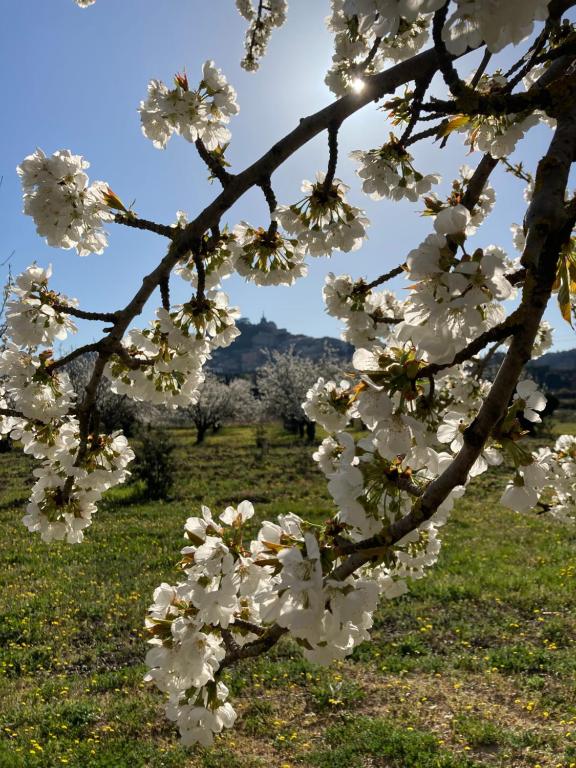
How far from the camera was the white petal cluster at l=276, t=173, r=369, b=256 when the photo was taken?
267 centimetres

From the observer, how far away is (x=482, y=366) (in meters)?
2.76

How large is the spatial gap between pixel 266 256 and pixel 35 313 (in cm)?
111

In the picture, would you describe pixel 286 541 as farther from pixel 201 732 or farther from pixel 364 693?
pixel 364 693

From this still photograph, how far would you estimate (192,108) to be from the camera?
263 cm

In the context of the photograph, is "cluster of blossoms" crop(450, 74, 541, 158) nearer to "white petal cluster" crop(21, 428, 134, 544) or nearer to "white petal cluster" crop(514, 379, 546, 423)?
"white petal cluster" crop(514, 379, 546, 423)

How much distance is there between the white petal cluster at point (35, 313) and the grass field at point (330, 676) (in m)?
4.01

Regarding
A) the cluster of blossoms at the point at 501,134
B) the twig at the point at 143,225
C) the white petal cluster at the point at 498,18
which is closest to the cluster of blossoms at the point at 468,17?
the white petal cluster at the point at 498,18

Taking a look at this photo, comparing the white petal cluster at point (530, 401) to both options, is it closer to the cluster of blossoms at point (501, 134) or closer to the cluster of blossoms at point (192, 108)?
the cluster of blossoms at point (501, 134)

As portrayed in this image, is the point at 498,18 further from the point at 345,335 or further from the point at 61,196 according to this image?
the point at 345,335

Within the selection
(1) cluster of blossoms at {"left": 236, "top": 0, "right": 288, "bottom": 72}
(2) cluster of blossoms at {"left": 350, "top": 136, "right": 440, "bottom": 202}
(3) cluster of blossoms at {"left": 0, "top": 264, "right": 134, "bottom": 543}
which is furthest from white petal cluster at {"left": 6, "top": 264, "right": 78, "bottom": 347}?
(1) cluster of blossoms at {"left": 236, "top": 0, "right": 288, "bottom": 72}

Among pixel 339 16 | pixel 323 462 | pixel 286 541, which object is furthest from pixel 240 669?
pixel 339 16

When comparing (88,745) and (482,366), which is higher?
(482,366)

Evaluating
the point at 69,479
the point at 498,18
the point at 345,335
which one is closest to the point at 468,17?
the point at 498,18

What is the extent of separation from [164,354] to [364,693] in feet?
15.5
